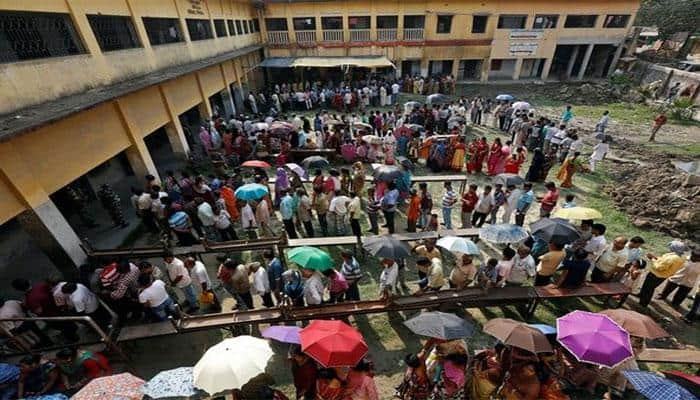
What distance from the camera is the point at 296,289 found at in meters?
5.76

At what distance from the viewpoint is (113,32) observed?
920 cm

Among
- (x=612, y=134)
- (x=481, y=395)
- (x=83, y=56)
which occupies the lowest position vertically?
(x=612, y=134)

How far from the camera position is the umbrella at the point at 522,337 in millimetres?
3963

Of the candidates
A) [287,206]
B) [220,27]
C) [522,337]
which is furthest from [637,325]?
[220,27]

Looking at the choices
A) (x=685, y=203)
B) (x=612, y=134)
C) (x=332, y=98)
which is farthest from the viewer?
(x=332, y=98)

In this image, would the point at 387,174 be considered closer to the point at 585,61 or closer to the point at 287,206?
the point at 287,206

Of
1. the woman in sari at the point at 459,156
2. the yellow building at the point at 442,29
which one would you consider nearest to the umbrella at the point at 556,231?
the woman in sari at the point at 459,156

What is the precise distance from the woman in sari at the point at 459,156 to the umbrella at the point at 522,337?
27.2 ft

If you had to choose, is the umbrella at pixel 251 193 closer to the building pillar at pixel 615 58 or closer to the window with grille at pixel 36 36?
the window with grille at pixel 36 36

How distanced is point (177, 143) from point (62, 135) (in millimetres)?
5406

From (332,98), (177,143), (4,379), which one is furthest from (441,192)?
(332,98)

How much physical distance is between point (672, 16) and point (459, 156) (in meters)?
30.2

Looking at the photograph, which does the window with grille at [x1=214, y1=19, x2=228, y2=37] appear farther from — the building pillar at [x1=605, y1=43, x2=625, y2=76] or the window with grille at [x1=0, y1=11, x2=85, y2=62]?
the building pillar at [x1=605, y1=43, x2=625, y2=76]

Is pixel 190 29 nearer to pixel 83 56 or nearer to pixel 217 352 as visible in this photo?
pixel 83 56
